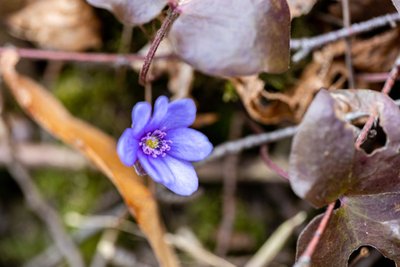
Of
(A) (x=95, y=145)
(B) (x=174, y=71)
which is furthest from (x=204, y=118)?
(A) (x=95, y=145)

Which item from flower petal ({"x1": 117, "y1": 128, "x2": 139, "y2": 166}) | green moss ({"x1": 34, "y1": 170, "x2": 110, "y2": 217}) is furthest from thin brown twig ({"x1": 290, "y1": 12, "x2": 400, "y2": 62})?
green moss ({"x1": 34, "y1": 170, "x2": 110, "y2": 217})

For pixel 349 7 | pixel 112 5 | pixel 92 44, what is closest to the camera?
pixel 112 5

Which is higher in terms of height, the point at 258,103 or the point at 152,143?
the point at 152,143

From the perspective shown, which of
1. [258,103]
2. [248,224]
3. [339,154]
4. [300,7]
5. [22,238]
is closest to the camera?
[339,154]

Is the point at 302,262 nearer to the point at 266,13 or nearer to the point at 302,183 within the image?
the point at 302,183

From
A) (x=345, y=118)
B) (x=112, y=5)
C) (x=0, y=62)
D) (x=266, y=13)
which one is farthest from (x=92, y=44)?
(x=345, y=118)

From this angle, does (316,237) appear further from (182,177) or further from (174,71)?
(174,71)

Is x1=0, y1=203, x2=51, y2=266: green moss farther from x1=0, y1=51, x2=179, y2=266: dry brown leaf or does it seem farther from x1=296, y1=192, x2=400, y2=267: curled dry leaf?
x1=296, y1=192, x2=400, y2=267: curled dry leaf
